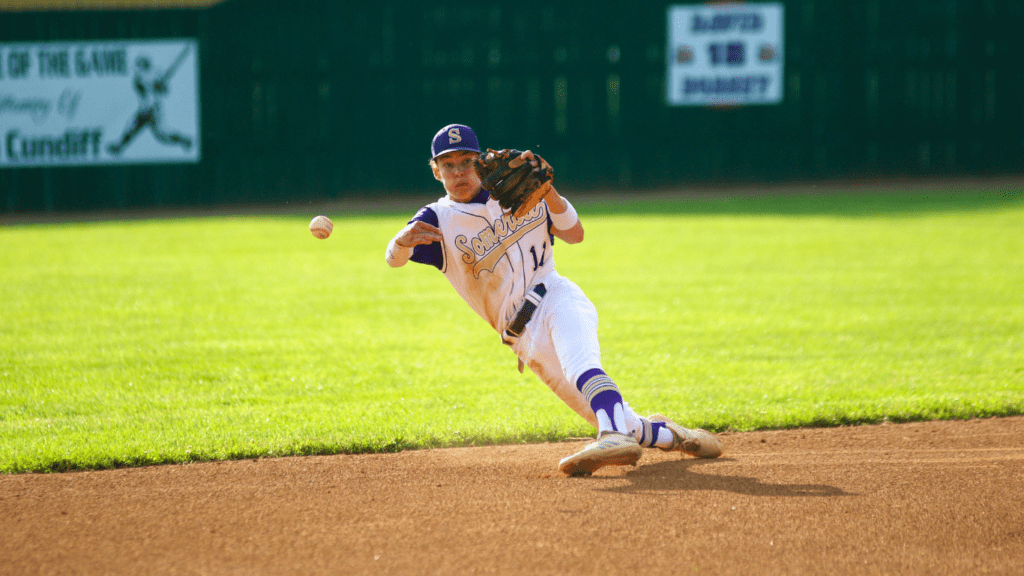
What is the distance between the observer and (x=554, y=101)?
19234 mm

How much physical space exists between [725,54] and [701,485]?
1636cm

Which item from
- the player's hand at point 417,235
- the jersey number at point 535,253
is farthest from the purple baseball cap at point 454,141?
the jersey number at point 535,253

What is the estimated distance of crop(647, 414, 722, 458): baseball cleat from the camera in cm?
433

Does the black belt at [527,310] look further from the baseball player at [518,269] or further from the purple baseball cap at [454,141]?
the purple baseball cap at [454,141]

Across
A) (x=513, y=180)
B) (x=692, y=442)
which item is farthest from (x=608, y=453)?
(x=513, y=180)

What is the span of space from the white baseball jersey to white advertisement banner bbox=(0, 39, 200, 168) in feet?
49.8

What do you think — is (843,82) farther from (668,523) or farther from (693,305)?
(668,523)

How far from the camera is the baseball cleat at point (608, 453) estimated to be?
12.7 ft

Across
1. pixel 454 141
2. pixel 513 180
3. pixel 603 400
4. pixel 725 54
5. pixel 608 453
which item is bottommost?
pixel 608 453

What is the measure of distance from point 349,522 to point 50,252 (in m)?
10.3

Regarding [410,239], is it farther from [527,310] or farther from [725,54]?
[725,54]

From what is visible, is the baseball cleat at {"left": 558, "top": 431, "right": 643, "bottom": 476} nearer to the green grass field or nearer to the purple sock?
the purple sock

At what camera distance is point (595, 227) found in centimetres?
1443

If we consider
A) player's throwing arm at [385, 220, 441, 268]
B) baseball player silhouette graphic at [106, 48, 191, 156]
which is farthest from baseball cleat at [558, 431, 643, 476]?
baseball player silhouette graphic at [106, 48, 191, 156]
